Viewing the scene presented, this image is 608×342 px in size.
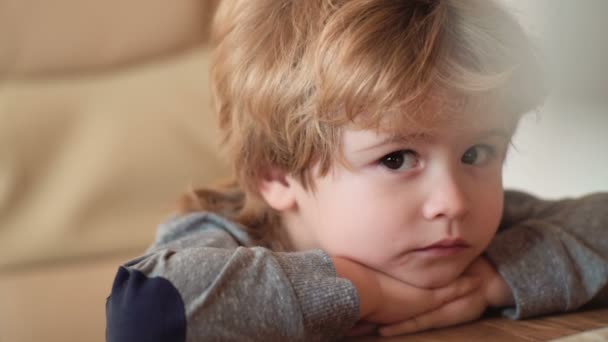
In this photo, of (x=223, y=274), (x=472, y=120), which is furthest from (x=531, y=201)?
(x=223, y=274)

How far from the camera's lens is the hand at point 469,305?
850mm

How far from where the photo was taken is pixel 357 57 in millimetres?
769

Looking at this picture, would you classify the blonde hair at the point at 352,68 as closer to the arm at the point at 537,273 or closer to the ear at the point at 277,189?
the ear at the point at 277,189

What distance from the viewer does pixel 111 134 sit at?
4.79ft

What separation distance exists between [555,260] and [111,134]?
908mm

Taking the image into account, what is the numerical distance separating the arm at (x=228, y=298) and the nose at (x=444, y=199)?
0.41ft

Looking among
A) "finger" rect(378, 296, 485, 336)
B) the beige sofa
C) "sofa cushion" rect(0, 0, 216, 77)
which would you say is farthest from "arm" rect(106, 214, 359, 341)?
"sofa cushion" rect(0, 0, 216, 77)

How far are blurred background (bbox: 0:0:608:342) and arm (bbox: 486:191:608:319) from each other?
0.93ft

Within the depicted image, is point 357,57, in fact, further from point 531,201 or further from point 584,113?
point 584,113

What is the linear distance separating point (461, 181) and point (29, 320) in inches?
25.9

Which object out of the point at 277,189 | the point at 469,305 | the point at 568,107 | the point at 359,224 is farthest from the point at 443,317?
the point at 568,107

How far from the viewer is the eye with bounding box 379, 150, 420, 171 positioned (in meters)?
0.81

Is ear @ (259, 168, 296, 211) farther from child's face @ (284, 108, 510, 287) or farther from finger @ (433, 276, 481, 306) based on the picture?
finger @ (433, 276, 481, 306)

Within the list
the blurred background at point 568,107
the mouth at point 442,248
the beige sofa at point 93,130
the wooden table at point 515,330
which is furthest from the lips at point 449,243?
the beige sofa at point 93,130
